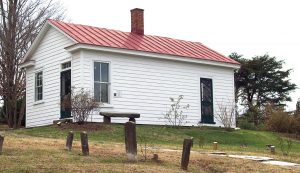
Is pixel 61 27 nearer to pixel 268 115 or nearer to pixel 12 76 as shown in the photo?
pixel 12 76

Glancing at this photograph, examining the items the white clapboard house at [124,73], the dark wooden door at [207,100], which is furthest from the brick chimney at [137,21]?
the dark wooden door at [207,100]

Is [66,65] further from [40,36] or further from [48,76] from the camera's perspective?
[40,36]

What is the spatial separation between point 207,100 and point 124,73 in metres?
5.03

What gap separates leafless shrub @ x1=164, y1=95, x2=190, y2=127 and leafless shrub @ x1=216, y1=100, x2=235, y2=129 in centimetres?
216

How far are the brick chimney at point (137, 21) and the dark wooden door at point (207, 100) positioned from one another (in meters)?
4.13

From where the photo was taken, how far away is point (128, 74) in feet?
82.7

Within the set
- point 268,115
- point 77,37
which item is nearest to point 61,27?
point 77,37

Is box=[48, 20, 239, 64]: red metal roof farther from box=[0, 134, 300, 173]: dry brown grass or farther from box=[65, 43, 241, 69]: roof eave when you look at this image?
box=[0, 134, 300, 173]: dry brown grass

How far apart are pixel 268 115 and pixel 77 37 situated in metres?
12.4

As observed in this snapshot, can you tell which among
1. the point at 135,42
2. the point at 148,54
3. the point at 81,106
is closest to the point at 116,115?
the point at 81,106

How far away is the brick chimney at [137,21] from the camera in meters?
29.0

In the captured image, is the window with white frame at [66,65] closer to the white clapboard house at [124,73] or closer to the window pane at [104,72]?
the white clapboard house at [124,73]

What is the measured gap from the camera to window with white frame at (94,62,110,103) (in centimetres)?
2420

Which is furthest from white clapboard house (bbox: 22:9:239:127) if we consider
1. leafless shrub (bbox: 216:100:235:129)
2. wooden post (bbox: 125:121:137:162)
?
wooden post (bbox: 125:121:137:162)
